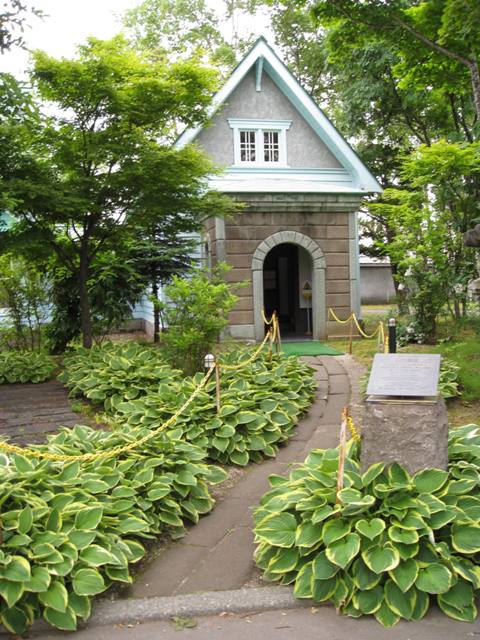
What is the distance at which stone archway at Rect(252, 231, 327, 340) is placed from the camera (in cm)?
1519

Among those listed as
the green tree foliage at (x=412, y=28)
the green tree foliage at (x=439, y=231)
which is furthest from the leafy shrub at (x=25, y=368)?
the green tree foliage at (x=439, y=231)

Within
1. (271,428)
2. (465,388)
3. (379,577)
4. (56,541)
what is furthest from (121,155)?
(379,577)

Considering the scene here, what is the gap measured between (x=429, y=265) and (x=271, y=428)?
888cm

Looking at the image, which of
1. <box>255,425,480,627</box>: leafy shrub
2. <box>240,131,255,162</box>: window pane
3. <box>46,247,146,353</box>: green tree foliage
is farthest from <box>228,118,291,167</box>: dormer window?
<box>255,425,480,627</box>: leafy shrub

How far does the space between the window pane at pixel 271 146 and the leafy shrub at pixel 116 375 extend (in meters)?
9.10

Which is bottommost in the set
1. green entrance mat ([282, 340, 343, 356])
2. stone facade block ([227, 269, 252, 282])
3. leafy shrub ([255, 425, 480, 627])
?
leafy shrub ([255, 425, 480, 627])

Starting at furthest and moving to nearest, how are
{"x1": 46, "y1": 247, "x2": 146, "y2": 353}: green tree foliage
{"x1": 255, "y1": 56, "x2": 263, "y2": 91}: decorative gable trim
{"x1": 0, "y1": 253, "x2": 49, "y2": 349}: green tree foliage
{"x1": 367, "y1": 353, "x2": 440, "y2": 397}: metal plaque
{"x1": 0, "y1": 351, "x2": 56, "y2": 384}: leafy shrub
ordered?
1. {"x1": 255, "y1": 56, "x2": 263, "y2": 91}: decorative gable trim
2. {"x1": 46, "y1": 247, "x2": 146, "y2": 353}: green tree foliage
3. {"x1": 0, "y1": 253, "x2": 49, "y2": 349}: green tree foliage
4. {"x1": 0, "y1": 351, "x2": 56, "y2": 384}: leafy shrub
5. {"x1": 367, "y1": 353, "x2": 440, "y2": 397}: metal plaque

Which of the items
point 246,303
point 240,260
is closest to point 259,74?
point 240,260

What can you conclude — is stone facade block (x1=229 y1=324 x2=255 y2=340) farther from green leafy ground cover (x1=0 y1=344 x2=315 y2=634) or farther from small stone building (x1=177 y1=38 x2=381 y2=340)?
green leafy ground cover (x1=0 y1=344 x2=315 y2=634)

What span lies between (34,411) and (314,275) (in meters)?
8.92

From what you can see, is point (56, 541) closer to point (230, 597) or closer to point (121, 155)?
point (230, 597)

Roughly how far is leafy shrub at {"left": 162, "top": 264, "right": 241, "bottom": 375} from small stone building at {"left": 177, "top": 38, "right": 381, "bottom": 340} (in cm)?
507

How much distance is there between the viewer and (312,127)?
17.6m

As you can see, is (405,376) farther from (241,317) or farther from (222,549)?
(241,317)
